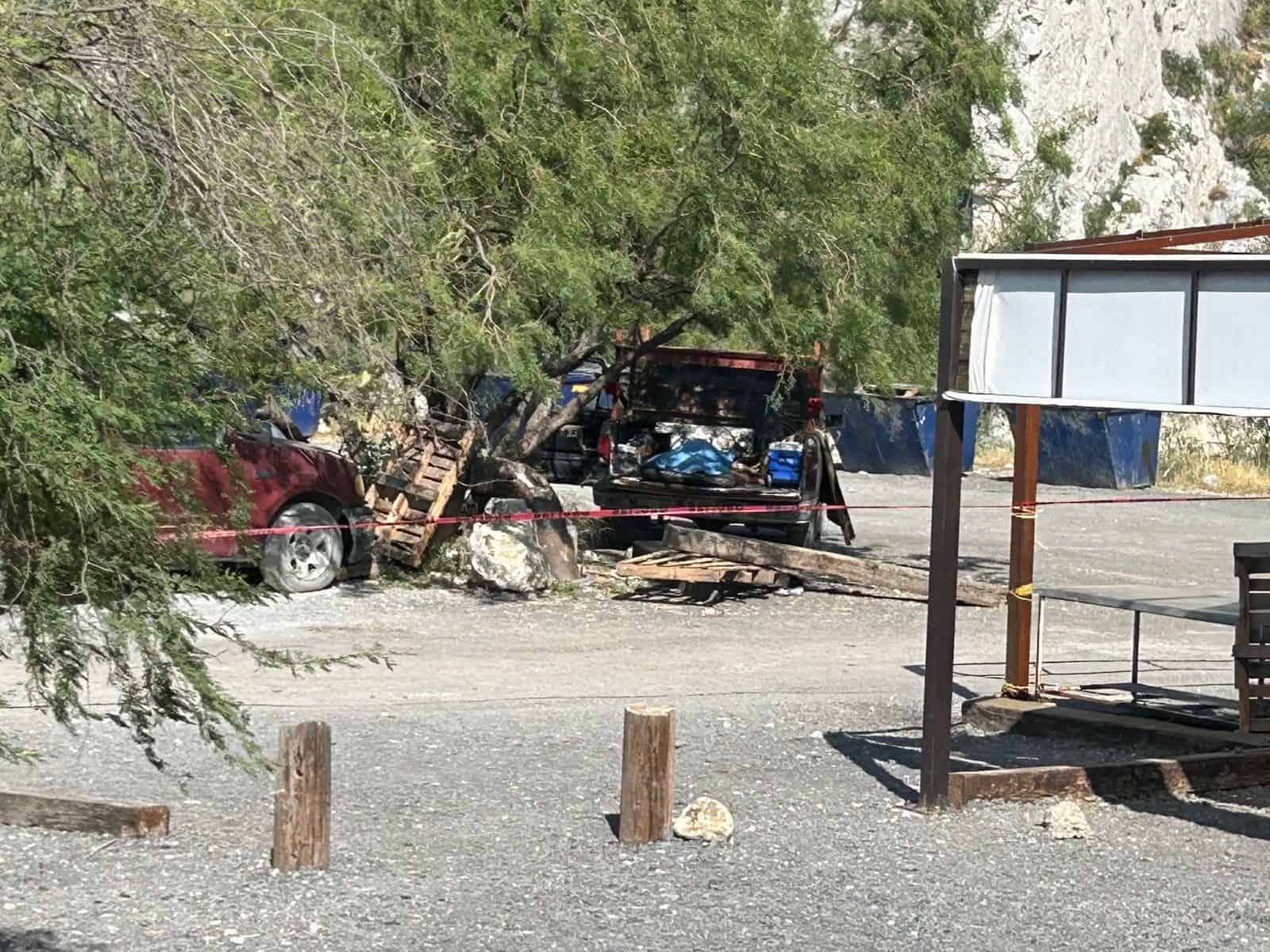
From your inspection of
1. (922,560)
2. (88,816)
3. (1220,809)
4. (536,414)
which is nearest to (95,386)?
(88,816)

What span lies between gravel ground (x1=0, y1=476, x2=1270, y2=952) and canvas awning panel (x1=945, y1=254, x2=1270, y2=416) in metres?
1.94

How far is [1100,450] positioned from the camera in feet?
97.3

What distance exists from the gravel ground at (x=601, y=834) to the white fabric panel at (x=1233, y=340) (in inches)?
77.1

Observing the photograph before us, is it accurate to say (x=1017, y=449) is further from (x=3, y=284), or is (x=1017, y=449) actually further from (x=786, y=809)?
(x=3, y=284)

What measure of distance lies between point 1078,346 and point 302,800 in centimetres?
375

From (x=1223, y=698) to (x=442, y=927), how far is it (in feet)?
21.5

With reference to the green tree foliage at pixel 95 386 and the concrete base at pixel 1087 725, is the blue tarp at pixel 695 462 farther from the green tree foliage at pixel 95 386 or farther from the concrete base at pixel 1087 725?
the green tree foliage at pixel 95 386

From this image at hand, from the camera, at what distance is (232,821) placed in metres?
7.29

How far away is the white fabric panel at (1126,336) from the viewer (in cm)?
728

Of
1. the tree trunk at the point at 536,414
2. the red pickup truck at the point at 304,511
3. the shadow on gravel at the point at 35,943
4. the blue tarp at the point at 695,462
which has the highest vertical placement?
the tree trunk at the point at 536,414

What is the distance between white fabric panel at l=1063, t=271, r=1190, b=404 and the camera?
728cm

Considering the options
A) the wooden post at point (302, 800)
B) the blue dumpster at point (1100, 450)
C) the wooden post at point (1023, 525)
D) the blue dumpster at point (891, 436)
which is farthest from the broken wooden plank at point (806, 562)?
the blue dumpster at point (891, 436)

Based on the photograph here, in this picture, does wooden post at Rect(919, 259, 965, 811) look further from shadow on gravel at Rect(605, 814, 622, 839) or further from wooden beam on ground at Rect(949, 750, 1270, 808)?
shadow on gravel at Rect(605, 814, 622, 839)

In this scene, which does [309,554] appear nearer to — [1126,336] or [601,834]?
[601,834]
